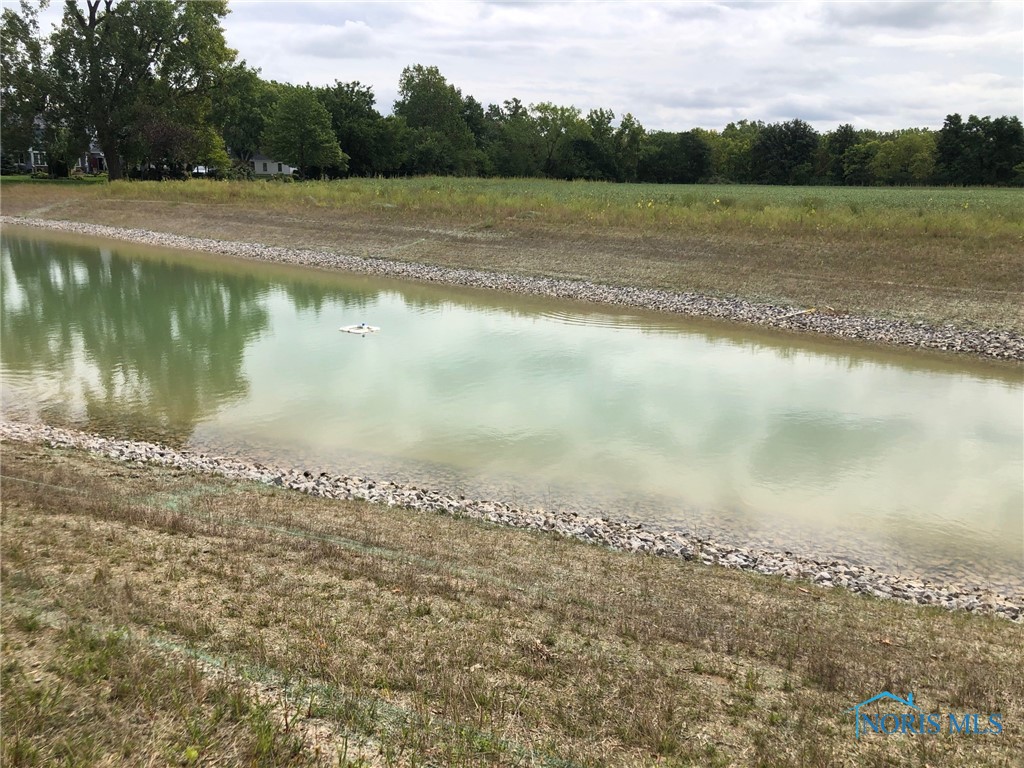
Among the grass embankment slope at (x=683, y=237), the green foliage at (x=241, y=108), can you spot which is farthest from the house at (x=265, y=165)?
the grass embankment slope at (x=683, y=237)

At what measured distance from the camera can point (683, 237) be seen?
2772 centimetres

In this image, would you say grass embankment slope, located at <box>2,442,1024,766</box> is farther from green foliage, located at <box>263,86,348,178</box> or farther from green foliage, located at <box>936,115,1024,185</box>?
green foliage, located at <box>936,115,1024,185</box>

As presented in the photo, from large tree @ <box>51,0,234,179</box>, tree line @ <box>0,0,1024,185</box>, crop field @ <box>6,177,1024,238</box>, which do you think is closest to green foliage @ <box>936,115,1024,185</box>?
tree line @ <box>0,0,1024,185</box>

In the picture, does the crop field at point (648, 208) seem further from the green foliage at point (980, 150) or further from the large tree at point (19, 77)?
the green foliage at point (980, 150)

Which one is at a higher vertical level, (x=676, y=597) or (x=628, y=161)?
(x=628, y=161)

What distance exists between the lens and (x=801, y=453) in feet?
37.4

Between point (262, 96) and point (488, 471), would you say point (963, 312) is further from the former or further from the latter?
point (262, 96)

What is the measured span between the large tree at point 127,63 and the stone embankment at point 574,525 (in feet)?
156

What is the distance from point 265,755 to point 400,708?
79cm

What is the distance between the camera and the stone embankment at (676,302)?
18.8 meters

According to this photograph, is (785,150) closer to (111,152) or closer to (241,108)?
(241,108)

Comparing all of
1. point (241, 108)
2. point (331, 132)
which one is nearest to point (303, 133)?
point (331, 132)

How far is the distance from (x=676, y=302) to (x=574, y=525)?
16140 mm

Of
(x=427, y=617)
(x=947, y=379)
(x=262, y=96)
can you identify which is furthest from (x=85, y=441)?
(x=262, y=96)
